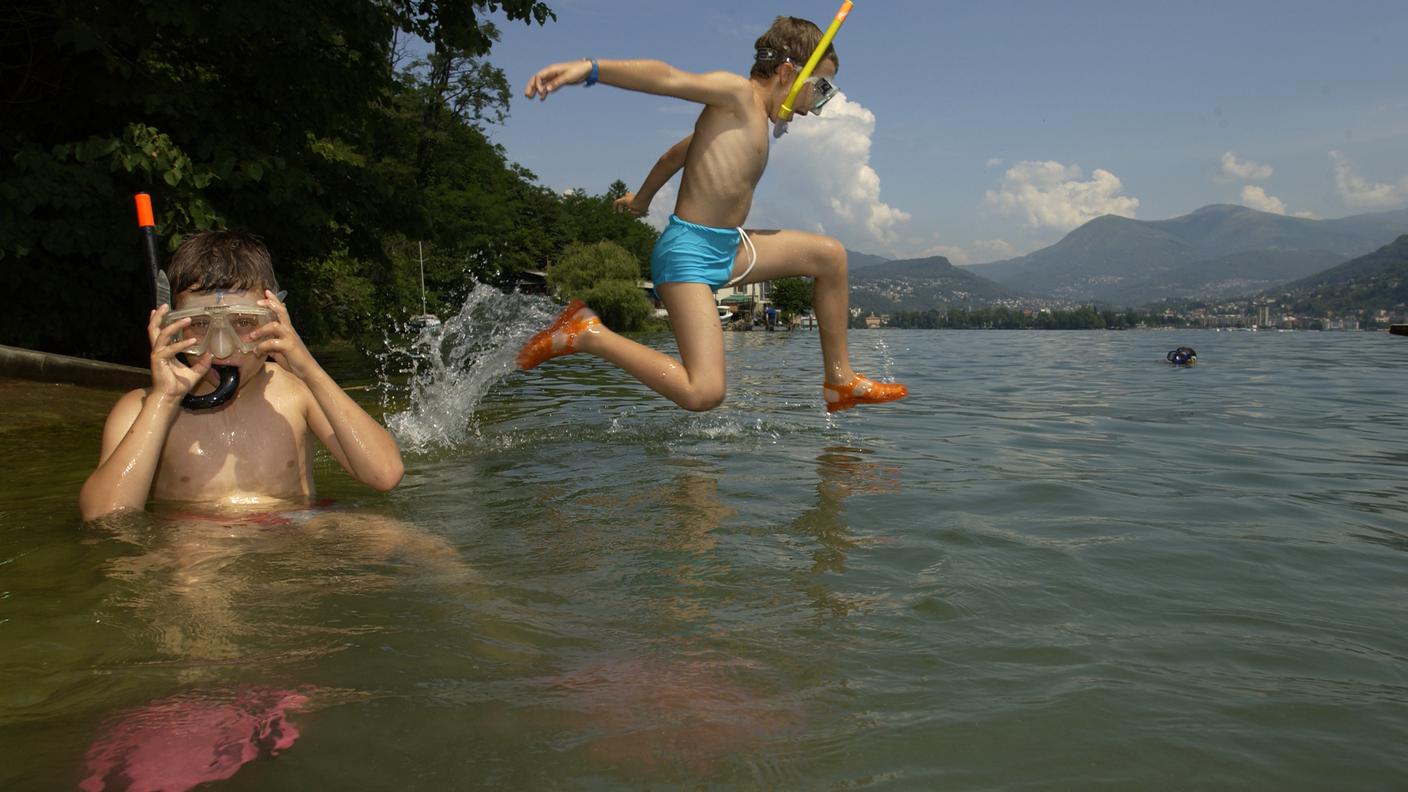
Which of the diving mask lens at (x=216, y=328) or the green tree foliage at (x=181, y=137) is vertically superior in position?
the green tree foliage at (x=181, y=137)

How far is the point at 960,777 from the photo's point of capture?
2043mm

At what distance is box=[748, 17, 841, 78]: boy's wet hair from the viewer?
17.8ft

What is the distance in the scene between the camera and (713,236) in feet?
18.4

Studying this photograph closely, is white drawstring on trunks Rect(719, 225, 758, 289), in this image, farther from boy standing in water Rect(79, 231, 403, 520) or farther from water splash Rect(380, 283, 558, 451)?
boy standing in water Rect(79, 231, 403, 520)

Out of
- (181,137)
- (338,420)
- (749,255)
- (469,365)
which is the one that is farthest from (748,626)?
(181,137)

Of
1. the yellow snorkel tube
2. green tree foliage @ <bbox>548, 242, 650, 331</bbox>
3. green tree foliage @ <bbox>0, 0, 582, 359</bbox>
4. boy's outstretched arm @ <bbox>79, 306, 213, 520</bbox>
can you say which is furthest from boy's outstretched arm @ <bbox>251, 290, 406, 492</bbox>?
green tree foliage @ <bbox>548, 242, 650, 331</bbox>

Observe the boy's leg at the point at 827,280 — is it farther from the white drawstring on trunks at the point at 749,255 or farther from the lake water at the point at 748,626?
the lake water at the point at 748,626

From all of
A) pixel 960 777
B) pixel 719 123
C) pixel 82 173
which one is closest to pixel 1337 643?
pixel 960 777

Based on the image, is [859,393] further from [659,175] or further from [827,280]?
[659,175]

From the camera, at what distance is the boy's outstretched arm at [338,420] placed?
341 cm

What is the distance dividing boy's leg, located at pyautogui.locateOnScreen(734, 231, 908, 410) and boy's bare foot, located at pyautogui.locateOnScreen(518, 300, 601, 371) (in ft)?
3.34

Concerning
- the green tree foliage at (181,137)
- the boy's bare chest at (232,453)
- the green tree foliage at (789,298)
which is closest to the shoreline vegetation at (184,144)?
the green tree foliage at (181,137)

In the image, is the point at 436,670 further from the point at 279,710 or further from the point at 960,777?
the point at 960,777

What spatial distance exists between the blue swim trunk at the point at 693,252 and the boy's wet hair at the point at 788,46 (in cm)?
95
